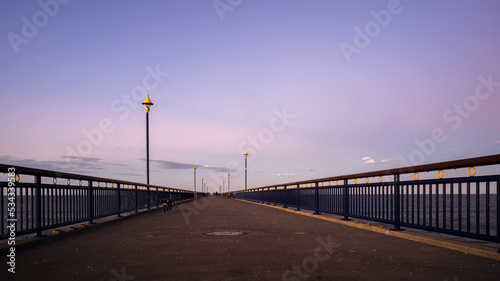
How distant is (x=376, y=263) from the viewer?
5.00 meters

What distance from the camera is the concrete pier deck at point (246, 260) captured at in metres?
4.34

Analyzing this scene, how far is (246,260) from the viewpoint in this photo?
16.8 ft

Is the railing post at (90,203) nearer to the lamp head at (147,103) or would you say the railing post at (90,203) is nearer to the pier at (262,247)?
the pier at (262,247)

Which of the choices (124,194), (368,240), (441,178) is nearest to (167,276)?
(368,240)

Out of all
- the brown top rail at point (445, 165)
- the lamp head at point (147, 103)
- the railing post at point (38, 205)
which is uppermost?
the lamp head at point (147, 103)

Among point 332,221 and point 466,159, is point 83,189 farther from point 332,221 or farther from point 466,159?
point 466,159

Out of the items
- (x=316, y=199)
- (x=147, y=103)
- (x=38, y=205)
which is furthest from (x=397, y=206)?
(x=147, y=103)

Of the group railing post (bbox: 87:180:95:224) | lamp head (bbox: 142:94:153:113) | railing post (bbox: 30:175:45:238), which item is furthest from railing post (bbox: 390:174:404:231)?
lamp head (bbox: 142:94:153:113)

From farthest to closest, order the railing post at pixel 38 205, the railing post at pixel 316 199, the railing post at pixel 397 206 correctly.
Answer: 1. the railing post at pixel 316 199
2. the railing post at pixel 397 206
3. the railing post at pixel 38 205

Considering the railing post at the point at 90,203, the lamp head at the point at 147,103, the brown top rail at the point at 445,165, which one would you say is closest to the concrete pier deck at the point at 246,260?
the brown top rail at the point at 445,165

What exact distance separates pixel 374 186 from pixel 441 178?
2.81 m

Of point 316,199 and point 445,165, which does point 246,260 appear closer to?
point 445,165

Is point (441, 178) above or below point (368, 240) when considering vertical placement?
above

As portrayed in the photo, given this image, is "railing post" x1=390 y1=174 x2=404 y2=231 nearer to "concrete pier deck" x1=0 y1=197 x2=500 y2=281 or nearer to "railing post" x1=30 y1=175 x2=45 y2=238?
"concrete pier deck" x1=0 y1=197 x2=500 y2=281
